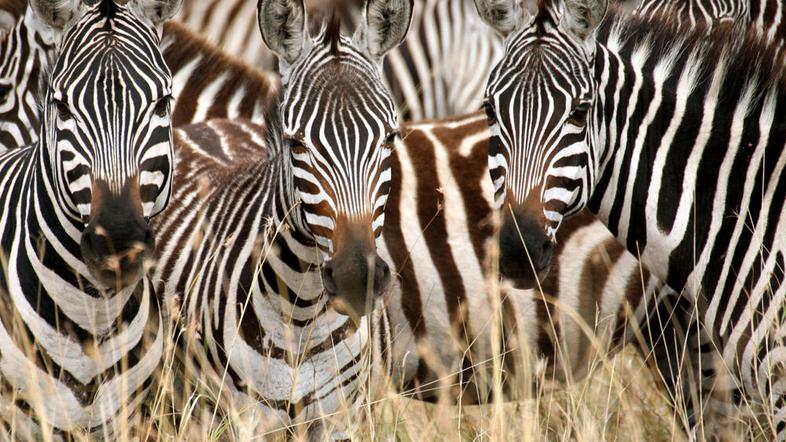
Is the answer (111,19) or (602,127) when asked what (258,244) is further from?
(602,127)

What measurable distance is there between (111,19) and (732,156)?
3015mm

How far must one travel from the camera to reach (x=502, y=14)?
17.3 ft

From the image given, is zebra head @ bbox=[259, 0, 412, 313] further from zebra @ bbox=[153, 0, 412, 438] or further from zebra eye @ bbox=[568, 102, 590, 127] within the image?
zebra eye @ bbox=[568, 102, 590, 127]

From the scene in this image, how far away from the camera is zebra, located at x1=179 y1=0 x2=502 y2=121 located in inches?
375

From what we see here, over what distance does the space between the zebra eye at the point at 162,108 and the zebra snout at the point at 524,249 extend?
1.64 meters

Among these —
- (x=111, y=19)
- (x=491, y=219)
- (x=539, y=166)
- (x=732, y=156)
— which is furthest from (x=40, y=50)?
(x=732, y=156)

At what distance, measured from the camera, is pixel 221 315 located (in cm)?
499

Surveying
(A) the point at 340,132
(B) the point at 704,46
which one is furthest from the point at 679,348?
(A) the point at 340,132

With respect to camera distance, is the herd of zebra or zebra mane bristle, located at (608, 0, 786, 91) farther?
zebra mane bristle, located at (608, 0, 786, 91)

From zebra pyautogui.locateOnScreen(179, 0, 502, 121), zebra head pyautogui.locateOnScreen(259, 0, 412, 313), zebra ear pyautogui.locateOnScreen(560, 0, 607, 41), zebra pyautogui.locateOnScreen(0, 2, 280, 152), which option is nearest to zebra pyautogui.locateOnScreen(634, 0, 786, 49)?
zebra pyautogui.locateOnScreen(179, 0, 502, 121)

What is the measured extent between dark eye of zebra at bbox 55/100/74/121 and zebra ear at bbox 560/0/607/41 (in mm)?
2378

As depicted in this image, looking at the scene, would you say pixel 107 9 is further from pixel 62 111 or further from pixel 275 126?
pixel 275 126

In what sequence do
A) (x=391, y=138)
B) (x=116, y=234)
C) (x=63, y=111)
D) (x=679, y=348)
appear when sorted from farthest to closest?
(x=679, y=348) < (x=391, y=138) < (x=63, y=111) < (x=116, y=234)

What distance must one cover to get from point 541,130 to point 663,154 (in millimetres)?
714
